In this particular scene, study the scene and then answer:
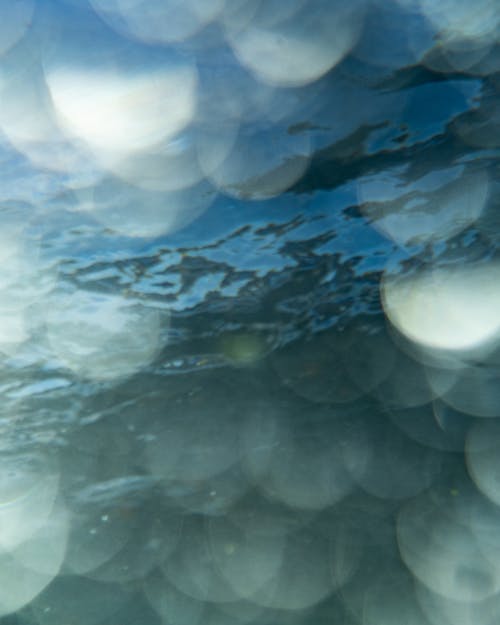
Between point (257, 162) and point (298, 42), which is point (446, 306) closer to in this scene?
point (257, 162)

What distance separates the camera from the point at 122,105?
25.0ft

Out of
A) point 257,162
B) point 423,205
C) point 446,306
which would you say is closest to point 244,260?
point 257,162

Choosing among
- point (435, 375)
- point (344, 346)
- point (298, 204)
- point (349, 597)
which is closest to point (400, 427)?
point (435, 375)

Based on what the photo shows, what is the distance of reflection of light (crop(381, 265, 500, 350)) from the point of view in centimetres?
1182

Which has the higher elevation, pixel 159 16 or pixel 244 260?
pixel 159 16

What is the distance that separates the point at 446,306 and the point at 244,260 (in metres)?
4.93

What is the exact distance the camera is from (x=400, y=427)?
1786 centimetres

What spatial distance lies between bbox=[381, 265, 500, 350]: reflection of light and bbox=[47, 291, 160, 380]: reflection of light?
5270 mm

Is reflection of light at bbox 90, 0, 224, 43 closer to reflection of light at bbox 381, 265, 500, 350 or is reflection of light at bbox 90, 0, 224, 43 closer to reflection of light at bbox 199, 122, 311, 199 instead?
reflection of light at bbox 199, 122, 311, 199

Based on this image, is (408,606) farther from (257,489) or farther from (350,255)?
(350,255)

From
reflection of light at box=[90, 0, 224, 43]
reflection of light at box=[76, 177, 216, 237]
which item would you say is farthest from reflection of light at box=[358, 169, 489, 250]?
reflection of light at box=[90, 0, 224, 43]

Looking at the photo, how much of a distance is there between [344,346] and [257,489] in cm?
1005

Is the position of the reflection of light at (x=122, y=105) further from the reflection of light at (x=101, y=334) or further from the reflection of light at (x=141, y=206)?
the reflection of light at (x=101, y=334)

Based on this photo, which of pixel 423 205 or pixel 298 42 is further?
pixel 423 205
